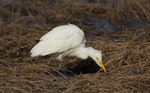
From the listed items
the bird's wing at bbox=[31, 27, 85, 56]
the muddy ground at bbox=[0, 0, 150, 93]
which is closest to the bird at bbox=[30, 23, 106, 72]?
the bird's wing at bbox=[31, 27, 85, 56]

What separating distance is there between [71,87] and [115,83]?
593 mm

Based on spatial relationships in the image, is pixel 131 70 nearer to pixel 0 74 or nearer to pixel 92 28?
pixel 0 74

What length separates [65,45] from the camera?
8172 mm

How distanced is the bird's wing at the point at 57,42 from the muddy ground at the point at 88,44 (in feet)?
0.80

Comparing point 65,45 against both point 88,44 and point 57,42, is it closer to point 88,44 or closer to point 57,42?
point 57,42

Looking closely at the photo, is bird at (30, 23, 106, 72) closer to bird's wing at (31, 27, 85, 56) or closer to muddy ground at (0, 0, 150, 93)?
bird's wing at (31, 27, 85, 56)

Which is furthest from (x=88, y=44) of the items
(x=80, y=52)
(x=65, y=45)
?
(x=65, y=45)

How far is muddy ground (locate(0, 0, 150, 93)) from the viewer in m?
6.98

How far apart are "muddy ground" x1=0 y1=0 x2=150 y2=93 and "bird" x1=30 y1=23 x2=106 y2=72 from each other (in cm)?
22

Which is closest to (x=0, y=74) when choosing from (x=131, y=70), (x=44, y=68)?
(x=44, y=68)

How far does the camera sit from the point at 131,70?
24.9ft

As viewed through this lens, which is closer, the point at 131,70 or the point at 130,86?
the point at 130,86

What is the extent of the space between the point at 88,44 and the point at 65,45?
1.12 m

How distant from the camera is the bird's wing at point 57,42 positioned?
26.2ft
